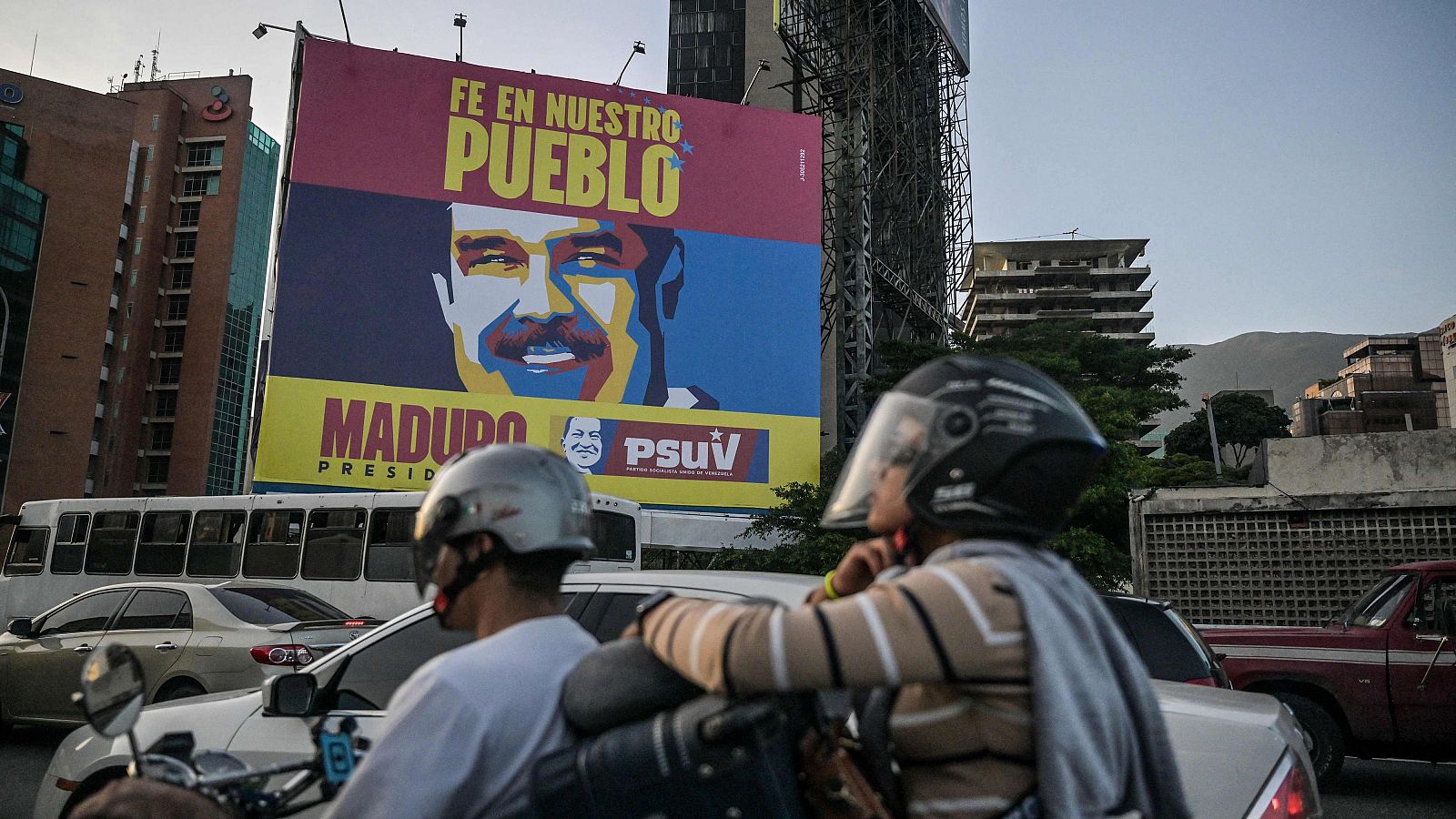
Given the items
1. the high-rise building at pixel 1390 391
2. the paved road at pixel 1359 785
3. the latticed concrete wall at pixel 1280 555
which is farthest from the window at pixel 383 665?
the high-rise building at pixel 1390 391

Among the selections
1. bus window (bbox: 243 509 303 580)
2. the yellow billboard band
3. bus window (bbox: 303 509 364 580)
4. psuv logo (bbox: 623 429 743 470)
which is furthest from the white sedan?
psuv logo (bbox: 623 429 743 470)

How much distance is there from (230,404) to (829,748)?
85.1m

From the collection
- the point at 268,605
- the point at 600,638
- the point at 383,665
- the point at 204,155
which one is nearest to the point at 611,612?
the point at 600,638

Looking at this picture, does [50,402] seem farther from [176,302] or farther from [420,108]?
[420,108]

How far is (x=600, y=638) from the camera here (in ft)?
11.8

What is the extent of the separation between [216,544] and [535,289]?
1100 centimetres

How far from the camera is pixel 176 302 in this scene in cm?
7262

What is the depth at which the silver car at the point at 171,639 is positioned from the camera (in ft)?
25.3

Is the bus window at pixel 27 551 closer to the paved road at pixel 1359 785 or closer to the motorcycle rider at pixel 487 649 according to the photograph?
the paved road at pixel 1359 785

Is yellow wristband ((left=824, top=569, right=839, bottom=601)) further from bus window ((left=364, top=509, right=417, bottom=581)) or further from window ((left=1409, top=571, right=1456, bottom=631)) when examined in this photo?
bus window ((left=364, top=509, right=417, bottom=581))

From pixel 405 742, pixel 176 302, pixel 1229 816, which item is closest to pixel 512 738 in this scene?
pixel 405 742

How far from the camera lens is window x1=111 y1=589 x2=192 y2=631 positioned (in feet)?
27.1

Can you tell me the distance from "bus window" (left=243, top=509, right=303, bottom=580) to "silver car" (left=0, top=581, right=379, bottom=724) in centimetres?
623

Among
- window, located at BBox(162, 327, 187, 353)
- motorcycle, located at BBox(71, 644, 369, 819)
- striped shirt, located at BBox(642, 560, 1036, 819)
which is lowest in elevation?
motorcycle, located at BBox(71, 644, 369, 819)
